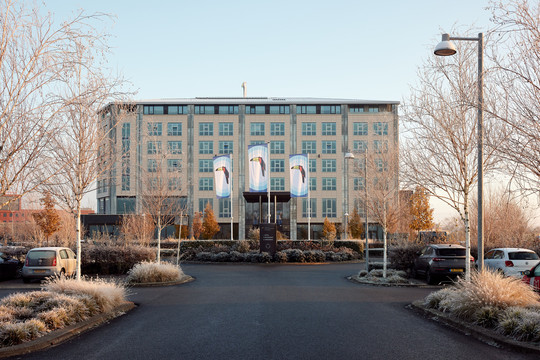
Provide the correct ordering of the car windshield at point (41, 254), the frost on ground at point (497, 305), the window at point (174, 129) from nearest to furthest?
1. the frost on ground at point (497, 305)
2. the car windshield at point (41, 254)
3. the window at point (174, 129)

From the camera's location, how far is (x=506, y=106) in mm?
9523

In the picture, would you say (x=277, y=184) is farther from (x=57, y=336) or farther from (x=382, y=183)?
(x=57, y=336)

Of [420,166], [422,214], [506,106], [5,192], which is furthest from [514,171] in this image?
[422,214]

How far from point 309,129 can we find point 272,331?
6377 cm

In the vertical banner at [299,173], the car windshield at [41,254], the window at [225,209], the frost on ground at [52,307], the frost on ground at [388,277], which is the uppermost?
the vertical banner at [299,173]

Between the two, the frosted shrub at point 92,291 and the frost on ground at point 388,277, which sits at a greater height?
the frosted shrub at point 92,291

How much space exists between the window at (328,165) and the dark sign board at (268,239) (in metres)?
39.5

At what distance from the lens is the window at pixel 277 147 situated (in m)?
72.5

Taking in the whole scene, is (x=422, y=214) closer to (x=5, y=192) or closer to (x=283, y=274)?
(x=283, y=274)

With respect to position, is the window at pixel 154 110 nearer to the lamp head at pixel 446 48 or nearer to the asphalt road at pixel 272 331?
the asphalt road at pixel 272 331

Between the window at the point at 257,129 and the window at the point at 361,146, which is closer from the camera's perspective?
the window at the point at 361,146

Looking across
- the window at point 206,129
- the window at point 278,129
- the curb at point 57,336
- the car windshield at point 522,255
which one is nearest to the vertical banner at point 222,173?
the window at point 206,129

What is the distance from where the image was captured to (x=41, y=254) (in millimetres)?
20594

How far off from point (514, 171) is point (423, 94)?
6874 mm
